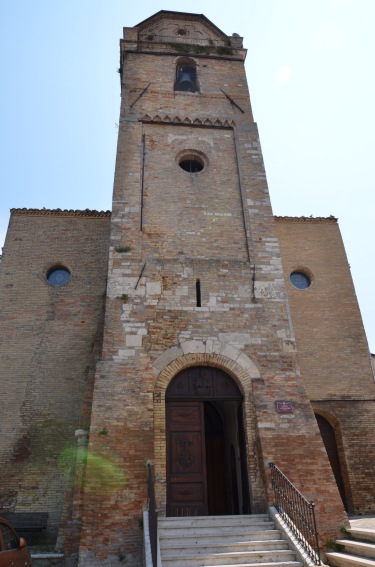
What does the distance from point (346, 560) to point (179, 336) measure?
16.0 ft

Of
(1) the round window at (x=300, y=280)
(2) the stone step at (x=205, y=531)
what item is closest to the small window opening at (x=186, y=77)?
(1) the round window at (x=300, y=280)

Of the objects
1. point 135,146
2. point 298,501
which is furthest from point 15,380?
point 298,501

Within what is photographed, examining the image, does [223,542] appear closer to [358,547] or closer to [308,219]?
[358,547]

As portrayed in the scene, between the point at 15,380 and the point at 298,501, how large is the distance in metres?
7.81

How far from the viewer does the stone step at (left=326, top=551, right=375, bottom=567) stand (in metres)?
6.36

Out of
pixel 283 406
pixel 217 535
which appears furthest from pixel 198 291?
pixel 217 535

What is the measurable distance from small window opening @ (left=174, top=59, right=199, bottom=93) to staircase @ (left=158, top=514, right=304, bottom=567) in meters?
12.1

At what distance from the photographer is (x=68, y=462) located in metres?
11.2

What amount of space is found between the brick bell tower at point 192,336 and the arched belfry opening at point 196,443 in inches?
1.1

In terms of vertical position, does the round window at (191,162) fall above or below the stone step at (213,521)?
above

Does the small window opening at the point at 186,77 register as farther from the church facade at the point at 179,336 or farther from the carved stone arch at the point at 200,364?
the carved stone arch at the point at 200,364

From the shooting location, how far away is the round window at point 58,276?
45.3 feet

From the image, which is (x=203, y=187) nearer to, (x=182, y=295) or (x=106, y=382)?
(x=182, y=295)

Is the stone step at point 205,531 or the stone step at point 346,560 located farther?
the stone step at point 205,531
